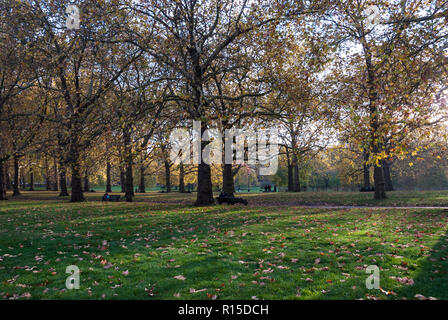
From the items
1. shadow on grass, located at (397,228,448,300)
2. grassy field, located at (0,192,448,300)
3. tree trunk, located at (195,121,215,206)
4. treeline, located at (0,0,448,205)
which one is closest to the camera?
shadow on grass, located at (397,228,448,300)

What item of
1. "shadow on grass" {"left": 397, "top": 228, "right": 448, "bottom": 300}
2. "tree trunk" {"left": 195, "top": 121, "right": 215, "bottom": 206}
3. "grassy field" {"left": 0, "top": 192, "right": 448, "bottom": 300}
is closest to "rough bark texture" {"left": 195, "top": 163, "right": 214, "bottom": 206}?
"tree trunk" {"left": 195, "top": 121, "right": 215, "bottom": 206}

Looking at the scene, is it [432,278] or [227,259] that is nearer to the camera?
[432,278]

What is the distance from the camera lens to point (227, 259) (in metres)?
7.45

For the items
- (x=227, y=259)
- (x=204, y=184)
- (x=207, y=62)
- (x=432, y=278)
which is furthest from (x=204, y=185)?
(x=432, y=278)

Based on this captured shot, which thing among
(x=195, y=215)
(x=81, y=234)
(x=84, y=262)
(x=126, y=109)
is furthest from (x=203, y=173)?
(x=84, y=262)

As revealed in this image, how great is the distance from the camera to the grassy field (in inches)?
216

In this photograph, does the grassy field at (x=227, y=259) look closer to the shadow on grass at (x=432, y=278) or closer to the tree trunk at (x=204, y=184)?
the shadow on grass at (x=432, y=278)

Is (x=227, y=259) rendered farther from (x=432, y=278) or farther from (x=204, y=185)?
(x=204, y=185)

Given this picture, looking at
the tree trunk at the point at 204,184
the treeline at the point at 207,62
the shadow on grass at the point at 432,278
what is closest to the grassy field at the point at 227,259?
the shadow on grass at the point at 432,278

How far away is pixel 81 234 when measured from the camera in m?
11.0

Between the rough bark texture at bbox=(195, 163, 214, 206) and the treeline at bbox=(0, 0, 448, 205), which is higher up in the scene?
the treeline at bbox=(0, 0, 448, 205)

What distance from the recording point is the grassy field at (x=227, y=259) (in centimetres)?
549

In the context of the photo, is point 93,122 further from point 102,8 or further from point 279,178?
point 279,178

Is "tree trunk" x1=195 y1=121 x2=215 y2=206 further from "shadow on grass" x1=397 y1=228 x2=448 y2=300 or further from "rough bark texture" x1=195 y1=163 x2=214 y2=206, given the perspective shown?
"shadow on grass" x1=397 y1=228 x2=448 y2=300
